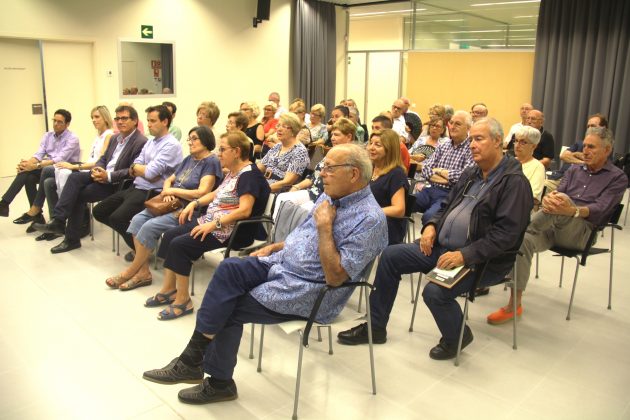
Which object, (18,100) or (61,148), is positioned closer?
(61,148)

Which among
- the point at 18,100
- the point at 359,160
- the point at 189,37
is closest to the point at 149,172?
the point at 359,160

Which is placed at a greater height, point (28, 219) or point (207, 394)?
point (28, 219)

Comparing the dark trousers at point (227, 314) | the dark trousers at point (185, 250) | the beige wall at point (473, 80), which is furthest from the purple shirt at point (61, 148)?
the beige wall at point (473, 80)

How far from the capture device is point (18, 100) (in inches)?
316

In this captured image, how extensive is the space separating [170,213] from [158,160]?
0.65 metres

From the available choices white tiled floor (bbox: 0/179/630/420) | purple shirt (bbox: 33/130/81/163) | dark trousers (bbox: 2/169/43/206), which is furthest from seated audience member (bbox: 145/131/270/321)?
dark trousers (bbox: 2/169/43/206)

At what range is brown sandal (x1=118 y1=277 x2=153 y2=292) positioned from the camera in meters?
3.98

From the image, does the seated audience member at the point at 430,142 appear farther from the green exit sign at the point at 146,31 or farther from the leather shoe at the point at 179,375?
the green exit sign at the point at 146,31

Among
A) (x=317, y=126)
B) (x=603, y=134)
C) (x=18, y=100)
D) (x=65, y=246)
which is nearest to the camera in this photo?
(x=603, y=134)

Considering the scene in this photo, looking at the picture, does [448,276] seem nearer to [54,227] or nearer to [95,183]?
[95,183]

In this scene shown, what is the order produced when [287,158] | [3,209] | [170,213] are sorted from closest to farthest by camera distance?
[170,213] → [287,158] → [3,209]

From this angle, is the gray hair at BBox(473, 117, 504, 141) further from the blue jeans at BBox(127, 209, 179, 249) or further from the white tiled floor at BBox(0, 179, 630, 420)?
the blue jeans at BBox(127, 209, 179, 249)

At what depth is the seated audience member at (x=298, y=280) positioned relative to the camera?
8.00 ft

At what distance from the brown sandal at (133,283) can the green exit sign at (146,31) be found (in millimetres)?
6129
